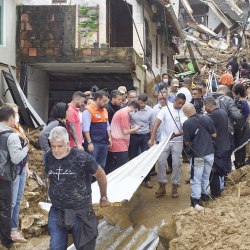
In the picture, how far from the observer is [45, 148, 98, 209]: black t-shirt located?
4.04 metres

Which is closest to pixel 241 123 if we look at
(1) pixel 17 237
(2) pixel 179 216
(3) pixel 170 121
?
(3) pixel 170 121

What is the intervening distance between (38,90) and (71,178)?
350 inches

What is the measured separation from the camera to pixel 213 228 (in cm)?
471

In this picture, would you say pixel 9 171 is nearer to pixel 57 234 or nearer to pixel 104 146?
pixel 57 234

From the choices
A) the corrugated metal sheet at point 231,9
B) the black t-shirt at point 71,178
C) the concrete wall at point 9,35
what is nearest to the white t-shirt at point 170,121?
the black t-shirt at point 71,178

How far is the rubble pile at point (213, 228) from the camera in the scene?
172 inches

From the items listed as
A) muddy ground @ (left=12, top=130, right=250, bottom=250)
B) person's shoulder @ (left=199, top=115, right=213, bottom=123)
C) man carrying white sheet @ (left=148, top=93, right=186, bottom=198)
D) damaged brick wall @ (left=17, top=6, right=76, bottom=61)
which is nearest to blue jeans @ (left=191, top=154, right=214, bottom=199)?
muddy ground @ (left=12, top=130, right=250, bottom=250)

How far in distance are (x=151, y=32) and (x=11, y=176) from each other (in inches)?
433

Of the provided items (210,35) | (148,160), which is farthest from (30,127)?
(210,35)

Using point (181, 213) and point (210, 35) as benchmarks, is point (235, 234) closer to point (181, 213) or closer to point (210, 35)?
point (181, 213)

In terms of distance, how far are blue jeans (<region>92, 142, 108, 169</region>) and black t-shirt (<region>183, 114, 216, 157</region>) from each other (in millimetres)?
1622

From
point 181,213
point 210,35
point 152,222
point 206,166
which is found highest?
point 210,35

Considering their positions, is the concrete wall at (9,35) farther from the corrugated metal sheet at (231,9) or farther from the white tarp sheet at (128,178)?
the corrugated metal sheet at (231,9)

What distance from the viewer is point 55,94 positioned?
47.4ft
